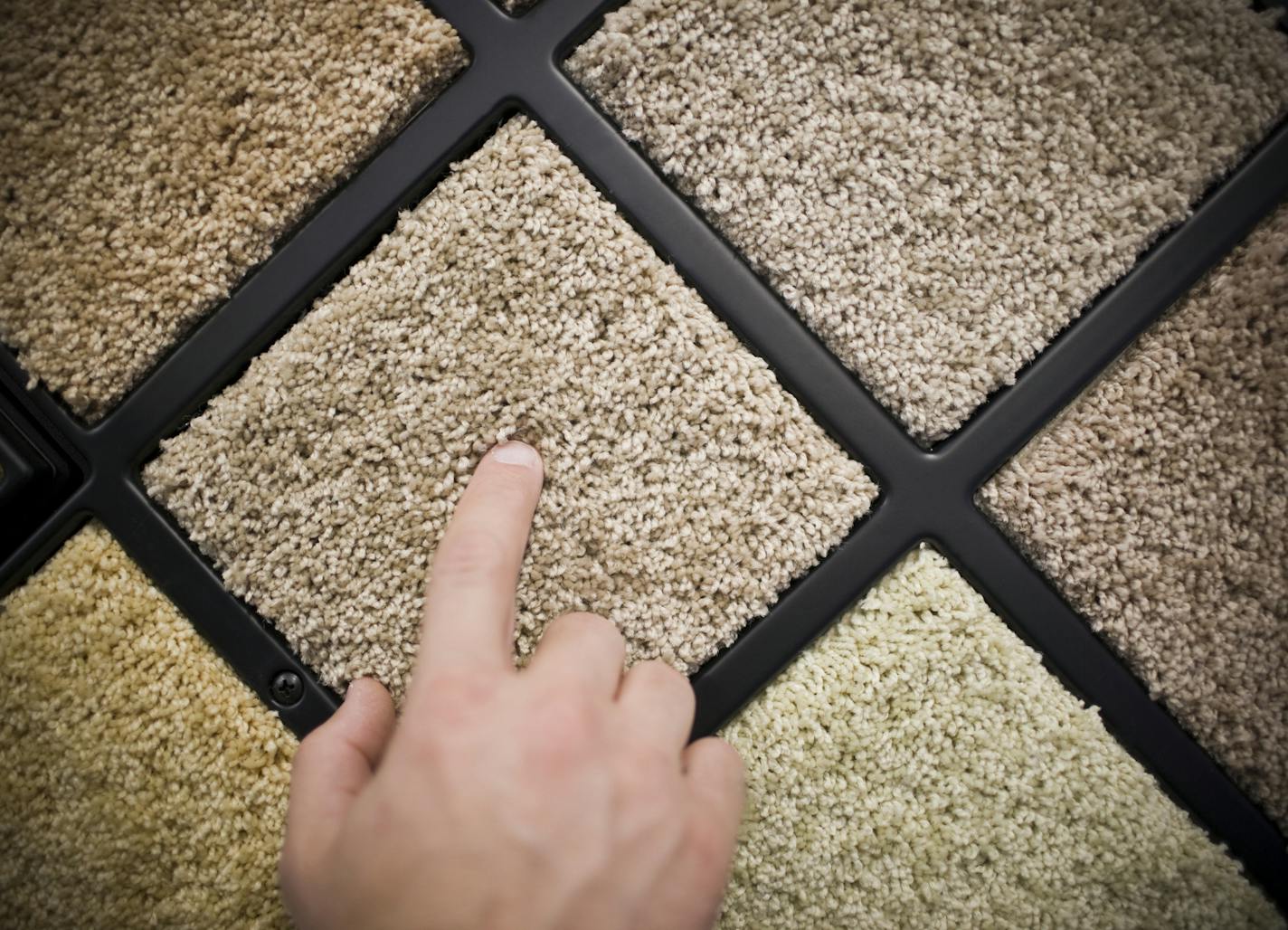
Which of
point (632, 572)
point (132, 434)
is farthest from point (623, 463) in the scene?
point (132, 434)

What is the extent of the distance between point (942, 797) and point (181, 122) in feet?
1.96

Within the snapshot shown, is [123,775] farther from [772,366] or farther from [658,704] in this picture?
[772,366]

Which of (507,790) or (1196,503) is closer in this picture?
(507,790)

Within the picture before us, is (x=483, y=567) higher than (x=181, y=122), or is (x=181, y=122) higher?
(x=181, y=122)

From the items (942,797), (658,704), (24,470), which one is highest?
(24,470)

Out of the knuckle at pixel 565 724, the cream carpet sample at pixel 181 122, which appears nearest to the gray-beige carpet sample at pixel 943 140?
the cream carpet sample at pixel 181 122

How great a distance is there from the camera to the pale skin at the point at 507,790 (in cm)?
35

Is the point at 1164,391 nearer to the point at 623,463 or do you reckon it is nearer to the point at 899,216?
the point at 899,216

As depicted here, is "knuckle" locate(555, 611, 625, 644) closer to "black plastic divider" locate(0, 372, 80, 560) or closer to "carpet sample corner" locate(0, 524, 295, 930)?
"carpet sample corner" locate(0, 524, 295, 930)

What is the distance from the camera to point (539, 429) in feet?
1.64

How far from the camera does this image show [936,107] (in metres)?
0.49

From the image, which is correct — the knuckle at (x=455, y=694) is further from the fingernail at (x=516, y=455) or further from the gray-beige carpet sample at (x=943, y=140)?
the gray-beige carpet sample at (x=943, y=140)

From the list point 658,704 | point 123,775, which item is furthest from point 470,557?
point 123,775

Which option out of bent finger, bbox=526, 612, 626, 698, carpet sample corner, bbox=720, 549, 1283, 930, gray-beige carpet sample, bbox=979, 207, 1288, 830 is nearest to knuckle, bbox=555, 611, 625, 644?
bent finger, bbox=526, 612, 626, 698
